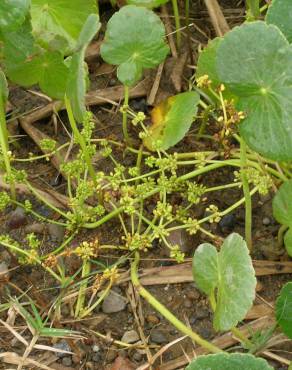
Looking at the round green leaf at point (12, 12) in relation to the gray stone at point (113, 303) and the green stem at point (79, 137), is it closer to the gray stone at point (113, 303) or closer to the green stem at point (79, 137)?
the green stem at point (79, 137)

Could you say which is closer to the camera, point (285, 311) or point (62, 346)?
point (285, 311)

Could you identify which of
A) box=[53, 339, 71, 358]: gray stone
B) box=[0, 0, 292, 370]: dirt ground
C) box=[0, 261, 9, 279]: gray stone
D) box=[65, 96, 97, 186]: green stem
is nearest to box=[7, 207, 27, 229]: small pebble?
box=[0, 0, 292, 370]: dirt ground

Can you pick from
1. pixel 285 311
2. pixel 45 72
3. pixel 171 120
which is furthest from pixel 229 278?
pixel 45 72

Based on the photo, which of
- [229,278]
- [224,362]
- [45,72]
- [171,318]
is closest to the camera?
[224,362]

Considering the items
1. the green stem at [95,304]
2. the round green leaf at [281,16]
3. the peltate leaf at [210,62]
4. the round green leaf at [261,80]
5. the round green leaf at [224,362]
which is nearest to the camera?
the round green leaf at [224,362]

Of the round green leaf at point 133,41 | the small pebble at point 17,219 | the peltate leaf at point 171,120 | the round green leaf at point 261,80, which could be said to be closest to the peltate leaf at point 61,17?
the round green leaf at point 133,41

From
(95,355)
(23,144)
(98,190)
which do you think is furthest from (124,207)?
(23,144)

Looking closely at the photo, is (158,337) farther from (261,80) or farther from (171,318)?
(261,80)
